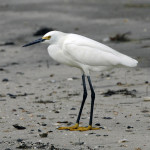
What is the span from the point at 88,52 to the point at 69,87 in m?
2.39

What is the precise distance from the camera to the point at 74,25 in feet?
48.6

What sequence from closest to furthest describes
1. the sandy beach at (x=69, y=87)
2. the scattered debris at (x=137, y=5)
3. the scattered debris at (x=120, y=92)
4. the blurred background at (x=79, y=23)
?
the sandy beach at (x=69, y=87), the scattered debris at (x=120, y=92), the blurred background at (x=79, y=23), the scattered debris at (x=137, y=5)

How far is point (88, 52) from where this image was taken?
271 inches

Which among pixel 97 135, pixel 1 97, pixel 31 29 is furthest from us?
pixel 31 29

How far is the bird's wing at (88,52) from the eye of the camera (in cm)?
682

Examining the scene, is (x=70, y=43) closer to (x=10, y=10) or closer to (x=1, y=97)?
(x=1, y=97)

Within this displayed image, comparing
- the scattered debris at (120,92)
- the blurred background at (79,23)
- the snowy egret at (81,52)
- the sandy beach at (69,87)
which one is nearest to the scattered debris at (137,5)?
the blurred background at (79,23)

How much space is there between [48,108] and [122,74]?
2.52m

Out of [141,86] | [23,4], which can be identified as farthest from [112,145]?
[23,4]

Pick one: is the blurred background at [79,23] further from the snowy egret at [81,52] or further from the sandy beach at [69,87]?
the snowy egret at [81,52]

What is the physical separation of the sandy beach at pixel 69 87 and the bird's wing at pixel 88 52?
821 mm

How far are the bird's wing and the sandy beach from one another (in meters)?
0.82

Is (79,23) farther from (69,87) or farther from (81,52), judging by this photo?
(81,52)

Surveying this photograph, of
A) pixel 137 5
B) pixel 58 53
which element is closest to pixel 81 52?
pixel 58 53
